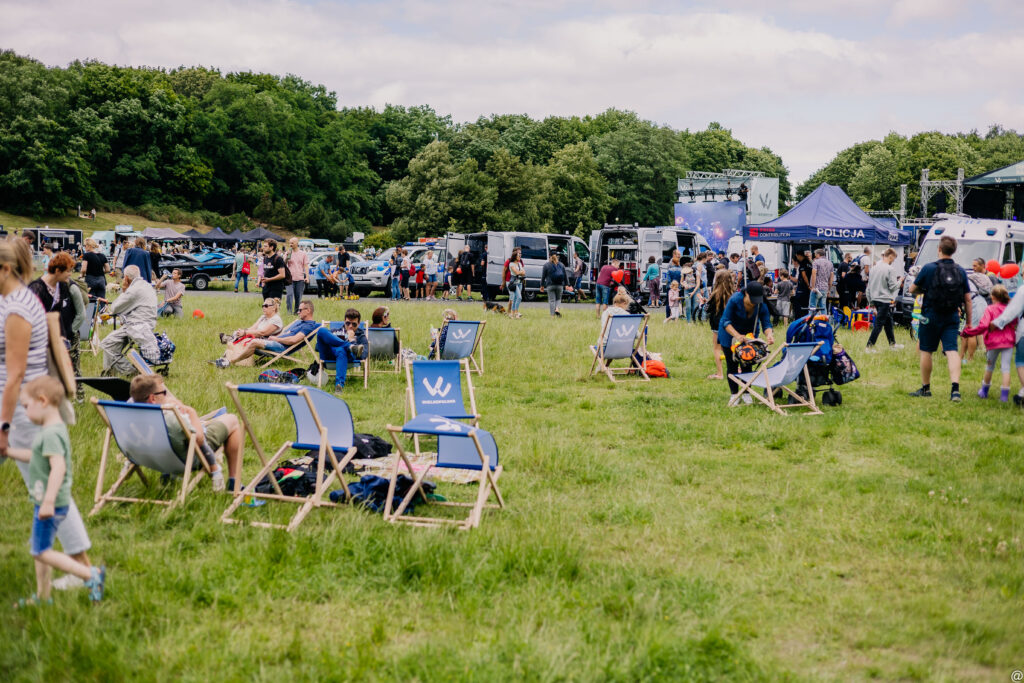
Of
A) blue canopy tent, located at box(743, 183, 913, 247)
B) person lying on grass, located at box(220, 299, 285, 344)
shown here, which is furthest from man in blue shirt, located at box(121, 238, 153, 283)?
blue canopy tent, located at box(743, 183, 913, 247)

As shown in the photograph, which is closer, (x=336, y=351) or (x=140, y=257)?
(x=336, y=351)

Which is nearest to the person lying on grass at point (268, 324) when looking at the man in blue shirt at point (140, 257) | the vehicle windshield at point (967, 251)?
the man in blue shirt at point (140, 257)

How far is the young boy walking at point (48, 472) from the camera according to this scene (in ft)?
11.5

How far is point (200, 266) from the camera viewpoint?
96.5 ft

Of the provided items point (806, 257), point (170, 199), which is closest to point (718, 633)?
point (806, 257)

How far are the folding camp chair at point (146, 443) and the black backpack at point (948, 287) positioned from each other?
7.51 m

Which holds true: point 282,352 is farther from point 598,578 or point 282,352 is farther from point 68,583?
point 598,578

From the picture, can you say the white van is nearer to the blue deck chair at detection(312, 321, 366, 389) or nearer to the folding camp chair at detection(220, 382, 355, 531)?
the blue deck chair at detection(312, 321, 366, 389)

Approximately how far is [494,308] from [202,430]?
15.5 m

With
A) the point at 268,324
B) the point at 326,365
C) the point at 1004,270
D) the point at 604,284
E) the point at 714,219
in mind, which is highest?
the point at 714,219

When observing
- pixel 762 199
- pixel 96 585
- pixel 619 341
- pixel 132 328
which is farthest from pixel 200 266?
pixel 96 585

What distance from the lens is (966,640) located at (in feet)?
11.4

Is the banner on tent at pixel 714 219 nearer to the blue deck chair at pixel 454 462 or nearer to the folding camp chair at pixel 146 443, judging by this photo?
the blue deck chair at pixel 454 462

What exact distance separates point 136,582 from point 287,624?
85 centimetres
